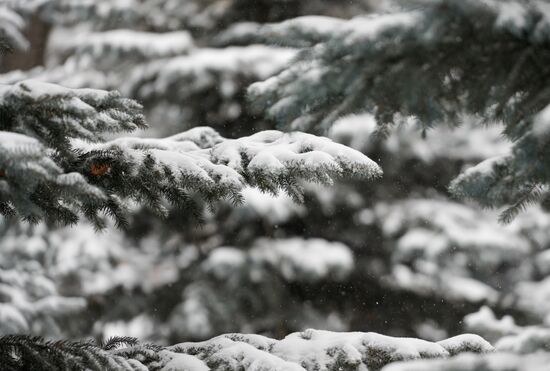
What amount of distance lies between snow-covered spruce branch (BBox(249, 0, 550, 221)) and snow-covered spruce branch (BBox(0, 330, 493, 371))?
610 millimetres

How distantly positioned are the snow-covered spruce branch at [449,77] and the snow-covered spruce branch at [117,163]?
398 mm

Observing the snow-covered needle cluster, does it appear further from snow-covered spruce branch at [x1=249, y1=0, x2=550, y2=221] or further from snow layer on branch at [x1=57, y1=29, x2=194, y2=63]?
snow-covered spruce branch at [x1=249, y1=0, x2=550, y2=221]

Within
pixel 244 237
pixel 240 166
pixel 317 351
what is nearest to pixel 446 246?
pixel 244 237

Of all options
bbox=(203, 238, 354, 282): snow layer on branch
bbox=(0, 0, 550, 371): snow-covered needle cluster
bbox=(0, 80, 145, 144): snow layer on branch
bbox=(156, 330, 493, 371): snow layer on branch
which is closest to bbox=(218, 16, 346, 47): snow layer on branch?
bbox=(0, 80, 145, 144): snow layer on branch

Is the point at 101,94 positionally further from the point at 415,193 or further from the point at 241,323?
the point at 415,193

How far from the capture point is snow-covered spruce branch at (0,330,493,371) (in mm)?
1629

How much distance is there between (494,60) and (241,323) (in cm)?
540

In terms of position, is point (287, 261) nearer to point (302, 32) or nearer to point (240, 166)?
point (302, 32)

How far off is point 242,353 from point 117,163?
2.20 feet

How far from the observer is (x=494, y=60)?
1970 mm

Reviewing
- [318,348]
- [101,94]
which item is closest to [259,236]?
[318,348]

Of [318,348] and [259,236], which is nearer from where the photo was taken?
[318,348]

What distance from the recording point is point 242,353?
1839 millimetres

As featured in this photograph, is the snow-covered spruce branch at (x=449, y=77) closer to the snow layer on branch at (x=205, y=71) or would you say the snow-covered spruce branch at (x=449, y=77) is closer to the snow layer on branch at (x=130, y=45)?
the snow layer on branch at (x=205, y=71)
